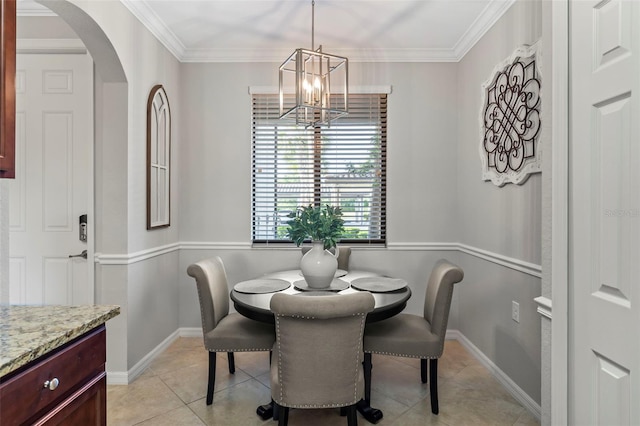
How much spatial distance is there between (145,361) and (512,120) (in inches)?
127

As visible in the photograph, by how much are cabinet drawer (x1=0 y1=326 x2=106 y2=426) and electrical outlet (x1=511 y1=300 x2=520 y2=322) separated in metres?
2.37

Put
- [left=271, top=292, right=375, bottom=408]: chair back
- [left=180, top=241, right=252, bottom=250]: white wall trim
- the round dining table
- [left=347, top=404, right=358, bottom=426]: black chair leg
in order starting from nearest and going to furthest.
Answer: [left=271, top=292, right=375, bottom=408]: chair back, [left=347, top=404, right=358, bottom=426]: black chair leg, the round dining table, [left=180, top=241, right=252, bottom=250]: white wall trim

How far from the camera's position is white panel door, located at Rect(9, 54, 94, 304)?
2.70 meters

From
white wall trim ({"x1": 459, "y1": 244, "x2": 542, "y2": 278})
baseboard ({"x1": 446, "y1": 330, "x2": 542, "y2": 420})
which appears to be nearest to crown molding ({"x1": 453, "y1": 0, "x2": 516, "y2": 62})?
white wall trim ({"x1": 459, "y1": 244, "x2": 542, "y2": 278})

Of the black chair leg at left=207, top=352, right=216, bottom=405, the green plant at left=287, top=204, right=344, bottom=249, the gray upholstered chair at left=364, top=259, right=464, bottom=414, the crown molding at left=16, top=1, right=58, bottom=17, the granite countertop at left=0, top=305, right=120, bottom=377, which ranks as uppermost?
the crown molding at left=16, top=1, right=58, bottom=17

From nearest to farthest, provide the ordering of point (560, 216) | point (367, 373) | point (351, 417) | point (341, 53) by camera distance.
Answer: point (560, 216) → point (351, 417) → point (367, 373) → point (341, 53)

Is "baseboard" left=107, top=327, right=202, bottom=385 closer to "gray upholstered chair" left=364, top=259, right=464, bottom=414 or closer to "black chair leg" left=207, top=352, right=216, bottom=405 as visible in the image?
"black chair leg" left=207, top=352, right=216, bottom=405

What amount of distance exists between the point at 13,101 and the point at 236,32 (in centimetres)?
227

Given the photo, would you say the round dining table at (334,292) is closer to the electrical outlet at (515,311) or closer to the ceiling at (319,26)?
the electrical outlet at (515,311)

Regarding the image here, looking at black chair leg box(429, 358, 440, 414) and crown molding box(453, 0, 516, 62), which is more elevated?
crown molding box(453, 0, 516, 62)

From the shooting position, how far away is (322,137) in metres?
3.60

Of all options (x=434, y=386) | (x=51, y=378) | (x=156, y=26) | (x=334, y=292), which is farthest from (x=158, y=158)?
(x=434, y=386)

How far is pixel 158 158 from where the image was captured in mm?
3123

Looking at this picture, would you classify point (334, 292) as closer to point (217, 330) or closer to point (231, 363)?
point (217, 330)
